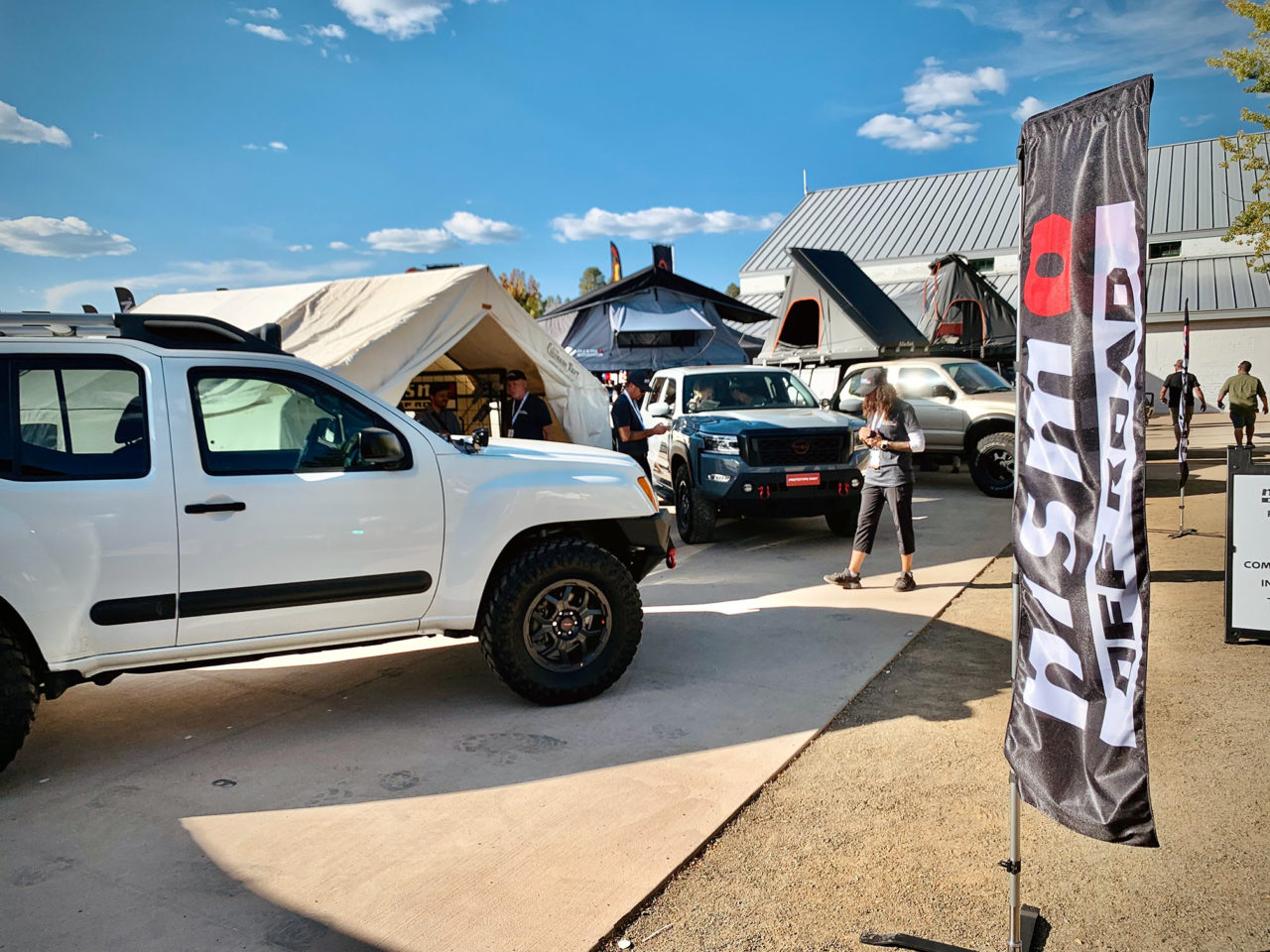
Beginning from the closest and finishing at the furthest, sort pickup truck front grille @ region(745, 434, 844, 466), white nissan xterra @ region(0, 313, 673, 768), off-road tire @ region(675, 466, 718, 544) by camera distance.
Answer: white nissan xterra @ region(0, 313, 673, 768) < pickup truck front grille @ region(745, 434, 844, 466) < off-road tire @ region(675, 466, 718, 544)

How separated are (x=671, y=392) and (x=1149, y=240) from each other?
83.1ft

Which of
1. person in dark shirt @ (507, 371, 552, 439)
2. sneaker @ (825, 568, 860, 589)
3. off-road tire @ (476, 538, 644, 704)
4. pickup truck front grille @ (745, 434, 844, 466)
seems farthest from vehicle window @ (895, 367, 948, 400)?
off-road tire @ (476, 538, 644, 704)

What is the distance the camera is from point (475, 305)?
1073 cm

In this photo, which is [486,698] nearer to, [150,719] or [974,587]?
[150,719]

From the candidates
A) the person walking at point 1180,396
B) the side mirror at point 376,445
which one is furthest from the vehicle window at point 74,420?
the person walking at point 1180,396

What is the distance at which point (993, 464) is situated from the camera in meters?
12.8

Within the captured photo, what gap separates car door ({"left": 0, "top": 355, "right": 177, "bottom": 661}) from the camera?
4039 millimetres

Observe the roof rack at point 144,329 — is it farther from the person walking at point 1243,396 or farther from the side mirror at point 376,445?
the person walking at point 1243,396

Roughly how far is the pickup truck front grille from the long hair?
1.76 meters

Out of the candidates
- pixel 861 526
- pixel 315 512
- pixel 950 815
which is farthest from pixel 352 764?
pixel 861 526

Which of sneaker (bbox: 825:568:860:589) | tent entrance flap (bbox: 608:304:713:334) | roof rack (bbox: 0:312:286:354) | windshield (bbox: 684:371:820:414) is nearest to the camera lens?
roof rack (bbox: 0:312:286:354)

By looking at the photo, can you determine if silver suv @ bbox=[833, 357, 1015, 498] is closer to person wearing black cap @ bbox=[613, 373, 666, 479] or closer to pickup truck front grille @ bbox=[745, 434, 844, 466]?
pickup truck front grille @ bbox=[745, 434, 844, 466]

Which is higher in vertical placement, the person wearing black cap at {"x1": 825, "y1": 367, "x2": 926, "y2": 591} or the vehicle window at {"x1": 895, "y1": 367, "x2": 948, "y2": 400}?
the vehicle window at {"x1": 895, "y1": 367, "x2": 948, "y2": 400}

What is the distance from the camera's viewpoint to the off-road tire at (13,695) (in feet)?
13.0
